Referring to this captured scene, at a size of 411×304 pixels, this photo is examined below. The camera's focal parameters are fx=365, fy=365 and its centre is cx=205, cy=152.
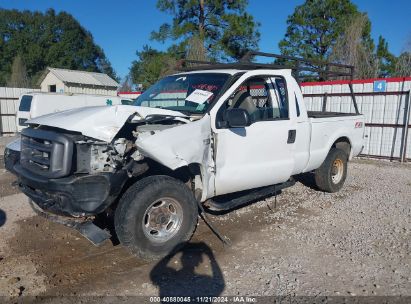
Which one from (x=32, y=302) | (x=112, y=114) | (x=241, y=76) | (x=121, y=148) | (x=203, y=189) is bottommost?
(x=32, y=302)

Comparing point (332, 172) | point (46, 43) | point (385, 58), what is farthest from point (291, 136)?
point (46, 43)

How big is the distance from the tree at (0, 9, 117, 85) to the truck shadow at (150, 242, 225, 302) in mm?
61604

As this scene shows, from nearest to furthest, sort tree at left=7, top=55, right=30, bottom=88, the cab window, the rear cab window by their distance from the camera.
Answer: the cab window → the rear cab window → tree at left=7, top=55, right=30, bottom=88

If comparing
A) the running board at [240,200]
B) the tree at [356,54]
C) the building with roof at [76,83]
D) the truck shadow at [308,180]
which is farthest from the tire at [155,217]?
the building with roof at [76,83]

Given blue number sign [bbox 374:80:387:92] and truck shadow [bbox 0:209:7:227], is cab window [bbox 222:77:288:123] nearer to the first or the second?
truck shadow [bbox 0:209:7:227]

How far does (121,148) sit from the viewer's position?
3.82m

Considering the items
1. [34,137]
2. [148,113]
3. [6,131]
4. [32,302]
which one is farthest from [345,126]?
[6,131]

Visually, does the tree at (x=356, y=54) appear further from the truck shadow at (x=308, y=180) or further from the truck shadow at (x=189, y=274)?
the truck shadow at (x=189, y=274)

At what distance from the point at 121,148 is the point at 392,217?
4270 mm

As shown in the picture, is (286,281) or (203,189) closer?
(286,281)

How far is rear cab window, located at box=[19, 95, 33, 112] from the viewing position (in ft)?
44.5

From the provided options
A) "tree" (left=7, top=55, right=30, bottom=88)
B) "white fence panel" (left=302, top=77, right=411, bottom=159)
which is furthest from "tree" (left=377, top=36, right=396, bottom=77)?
"tree" (left=7, top=55, right=30, bottom=88)

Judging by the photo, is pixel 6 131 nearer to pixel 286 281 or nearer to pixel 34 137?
pixel 34 137

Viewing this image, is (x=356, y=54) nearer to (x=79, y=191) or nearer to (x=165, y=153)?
(x=165, y=153)
